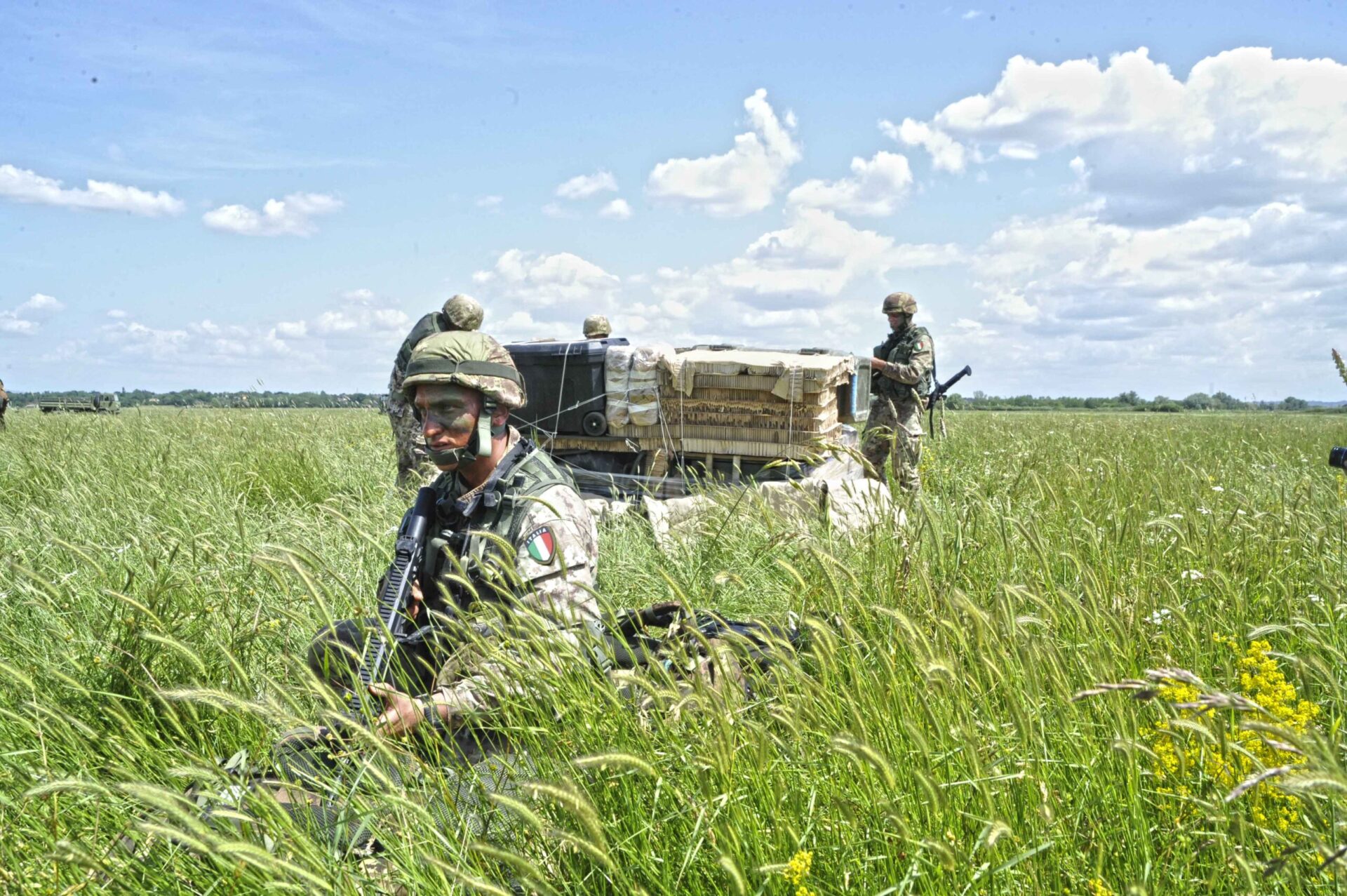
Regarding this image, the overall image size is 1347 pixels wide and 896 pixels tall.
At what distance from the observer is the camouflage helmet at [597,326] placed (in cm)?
1098

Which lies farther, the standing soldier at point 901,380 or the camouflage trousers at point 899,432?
the standing soldier at point 901,380

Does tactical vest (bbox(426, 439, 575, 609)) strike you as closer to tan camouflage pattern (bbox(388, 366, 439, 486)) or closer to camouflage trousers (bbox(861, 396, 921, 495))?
tan camouflage pattern (bbox(388, 366, 439, 486))

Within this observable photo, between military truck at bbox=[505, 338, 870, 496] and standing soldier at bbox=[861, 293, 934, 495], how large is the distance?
3.75 feet

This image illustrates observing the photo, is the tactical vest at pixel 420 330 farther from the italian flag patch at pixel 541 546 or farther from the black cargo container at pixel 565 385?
the italian flag patch at pixel 541 546

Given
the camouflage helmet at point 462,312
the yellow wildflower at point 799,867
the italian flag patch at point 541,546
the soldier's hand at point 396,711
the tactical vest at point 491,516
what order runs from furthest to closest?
the camouflage helmet at point 462,312 < the tactical vest at point 491,516 < the italian flag patch at point 541,546 < the soldier's hand at point 396,711 < the yellow wildflower at point 799,867

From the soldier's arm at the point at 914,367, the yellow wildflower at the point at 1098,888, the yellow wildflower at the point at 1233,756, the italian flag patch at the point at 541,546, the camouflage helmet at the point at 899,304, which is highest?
the camouflage helmet at the point at 899,304

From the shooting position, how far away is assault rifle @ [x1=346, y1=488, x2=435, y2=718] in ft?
8.20

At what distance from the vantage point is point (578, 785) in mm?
1968

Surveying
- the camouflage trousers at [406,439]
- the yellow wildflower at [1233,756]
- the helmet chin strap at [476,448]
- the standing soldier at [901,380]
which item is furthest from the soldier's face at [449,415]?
the standing soldier at [901,380]

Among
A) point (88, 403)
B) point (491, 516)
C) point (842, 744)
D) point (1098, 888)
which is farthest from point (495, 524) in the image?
point (88, 403)

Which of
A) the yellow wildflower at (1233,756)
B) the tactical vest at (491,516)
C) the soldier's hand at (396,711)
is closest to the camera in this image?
the yellow wildflower at (1233,756)

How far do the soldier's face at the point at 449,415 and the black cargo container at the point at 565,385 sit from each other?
511cm

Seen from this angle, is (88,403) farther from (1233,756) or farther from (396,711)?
(1233,756)

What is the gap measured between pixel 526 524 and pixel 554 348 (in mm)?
5667
